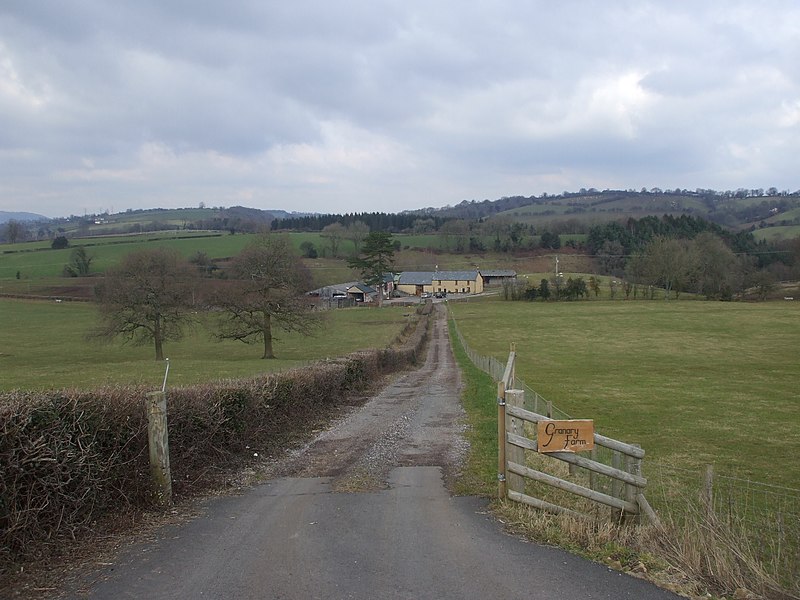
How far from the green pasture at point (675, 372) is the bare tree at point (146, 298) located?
2563 cm

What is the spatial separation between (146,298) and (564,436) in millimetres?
42202

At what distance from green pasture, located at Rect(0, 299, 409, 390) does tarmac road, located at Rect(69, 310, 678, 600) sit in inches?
738

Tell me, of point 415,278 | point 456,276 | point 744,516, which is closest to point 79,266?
point 415,278

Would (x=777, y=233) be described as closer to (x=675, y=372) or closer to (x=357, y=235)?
(x=357, y=235)

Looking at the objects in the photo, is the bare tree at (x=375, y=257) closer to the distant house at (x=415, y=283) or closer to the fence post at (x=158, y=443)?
the distant house at (x=415, y=283)

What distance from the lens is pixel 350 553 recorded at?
244 inches

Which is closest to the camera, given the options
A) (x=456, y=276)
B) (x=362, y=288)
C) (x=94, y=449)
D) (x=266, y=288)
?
(x=94, y=449)

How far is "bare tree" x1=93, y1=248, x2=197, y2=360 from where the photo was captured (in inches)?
1729

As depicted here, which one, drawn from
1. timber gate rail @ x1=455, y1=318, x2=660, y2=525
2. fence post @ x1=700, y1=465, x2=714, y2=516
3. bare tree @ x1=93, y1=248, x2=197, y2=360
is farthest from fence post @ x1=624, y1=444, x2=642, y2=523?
bare tree @ x1=93, y1=248, x2=197, y2=360

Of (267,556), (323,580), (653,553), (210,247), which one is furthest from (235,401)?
(210,247)

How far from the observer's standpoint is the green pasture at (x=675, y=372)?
19386 mm

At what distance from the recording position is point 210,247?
13688 cm

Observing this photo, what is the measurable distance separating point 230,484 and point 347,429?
4984mm

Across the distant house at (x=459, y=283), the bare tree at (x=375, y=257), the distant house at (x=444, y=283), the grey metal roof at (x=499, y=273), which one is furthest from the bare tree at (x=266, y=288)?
the grey metal roof at (x=499, y=273)
